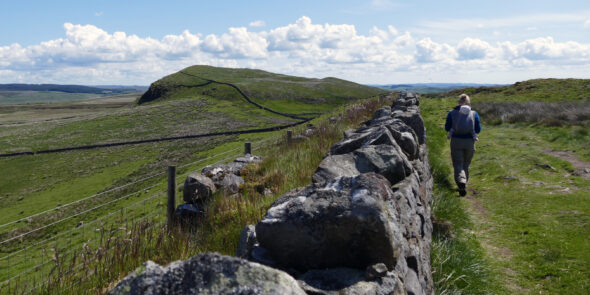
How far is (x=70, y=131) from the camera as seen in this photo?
7469 centimetres

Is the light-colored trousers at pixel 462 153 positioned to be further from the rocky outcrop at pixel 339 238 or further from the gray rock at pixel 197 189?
the rocky outcrop at pixel 339 238

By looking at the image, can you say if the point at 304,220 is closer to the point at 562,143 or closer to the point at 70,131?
the point at 562,143

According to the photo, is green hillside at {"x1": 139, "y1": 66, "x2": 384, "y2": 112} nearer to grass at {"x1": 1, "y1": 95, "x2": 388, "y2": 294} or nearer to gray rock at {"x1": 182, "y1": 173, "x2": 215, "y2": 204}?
gray rock at {"x1": 182, "y1": 173, "x2": 215, "y2": 204}

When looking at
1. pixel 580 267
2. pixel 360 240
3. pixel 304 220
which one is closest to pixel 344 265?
pixel 360 240

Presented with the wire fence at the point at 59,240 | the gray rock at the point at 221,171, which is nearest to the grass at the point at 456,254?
the wire fence at the point at 59,240

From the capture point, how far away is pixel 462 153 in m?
10.9

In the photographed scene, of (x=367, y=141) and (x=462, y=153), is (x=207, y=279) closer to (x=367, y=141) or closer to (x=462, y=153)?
(x=367, y=141)

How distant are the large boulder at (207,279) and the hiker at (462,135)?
972 centimetres

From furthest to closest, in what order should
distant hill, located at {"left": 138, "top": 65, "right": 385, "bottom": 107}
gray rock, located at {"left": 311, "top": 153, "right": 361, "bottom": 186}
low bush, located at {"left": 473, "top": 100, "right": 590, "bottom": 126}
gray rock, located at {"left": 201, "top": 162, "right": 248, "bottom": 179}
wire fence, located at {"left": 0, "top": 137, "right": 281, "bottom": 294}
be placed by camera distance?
distant hill, located at {"left": 138, "top": 65, "right": 385, "bottom": 107}
low bush, located at {"left": 473, "top": 100, "right": 590, "bottom": 126}
gray rock, located at {"left": 201, "top": 162, "right": 248, "bottom": 179}
wire fence, located at {"left": 0, "top": 137, "right": 281, "bottom": 294}
gray rock, located at {"left": 311, "top": 153, "right": 361, "bottom": 186}

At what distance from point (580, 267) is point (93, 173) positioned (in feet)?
164

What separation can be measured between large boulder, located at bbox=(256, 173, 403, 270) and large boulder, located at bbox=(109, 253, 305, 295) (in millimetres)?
1029

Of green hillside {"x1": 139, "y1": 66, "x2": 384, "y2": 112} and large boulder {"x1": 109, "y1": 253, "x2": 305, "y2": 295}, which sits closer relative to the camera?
large boulder {"x1": 109, "y1": 253, "x2": 305, "y2": 295}

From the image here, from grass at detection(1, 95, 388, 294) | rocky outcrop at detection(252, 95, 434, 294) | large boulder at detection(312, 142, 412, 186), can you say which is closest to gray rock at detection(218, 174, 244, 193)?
grass at detection(1, 95, 388, 294)

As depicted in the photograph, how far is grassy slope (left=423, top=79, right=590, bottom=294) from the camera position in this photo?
232 inches
